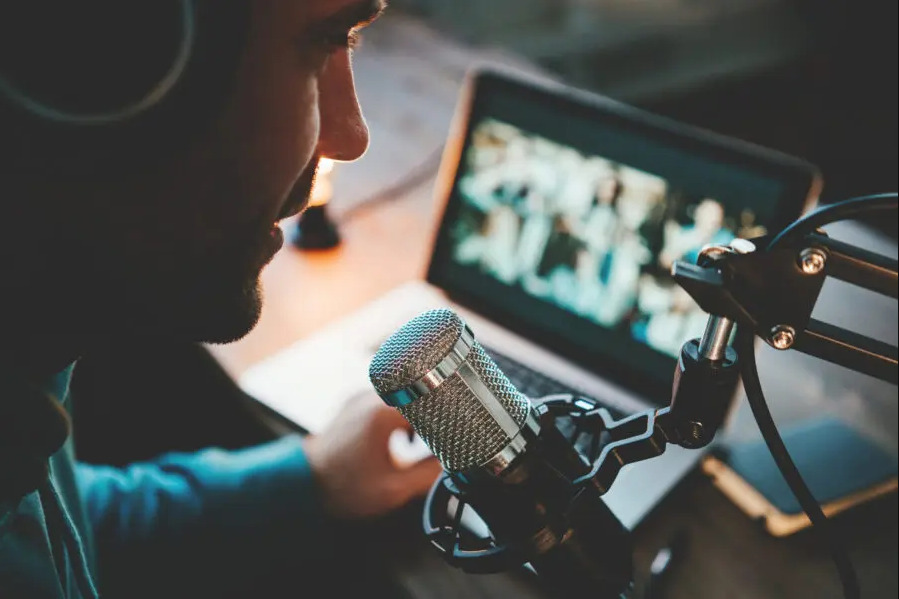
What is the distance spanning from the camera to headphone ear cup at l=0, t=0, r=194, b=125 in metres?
0.39

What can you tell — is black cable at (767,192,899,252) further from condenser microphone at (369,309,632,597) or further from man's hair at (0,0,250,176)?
man's hair at (0,0,250,176)

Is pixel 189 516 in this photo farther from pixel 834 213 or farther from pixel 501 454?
pixel 834 213

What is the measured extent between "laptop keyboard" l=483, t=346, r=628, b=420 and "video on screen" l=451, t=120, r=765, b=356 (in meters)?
0.11

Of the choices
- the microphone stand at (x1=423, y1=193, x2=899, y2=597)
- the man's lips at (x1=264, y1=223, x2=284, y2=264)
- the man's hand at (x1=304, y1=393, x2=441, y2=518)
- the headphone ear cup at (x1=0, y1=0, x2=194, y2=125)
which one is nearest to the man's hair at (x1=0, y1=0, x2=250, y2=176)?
the headphone ear cup at (x1=0, y1=0, x2=194, y2=125)

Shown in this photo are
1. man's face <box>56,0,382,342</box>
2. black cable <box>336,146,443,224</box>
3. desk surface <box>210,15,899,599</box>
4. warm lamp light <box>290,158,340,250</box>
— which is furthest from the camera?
black cable <box>336,146,443,224</box>

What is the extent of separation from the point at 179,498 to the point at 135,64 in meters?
0.59

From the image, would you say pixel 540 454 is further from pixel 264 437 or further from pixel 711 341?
pixel 264 437

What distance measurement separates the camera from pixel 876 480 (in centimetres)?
79

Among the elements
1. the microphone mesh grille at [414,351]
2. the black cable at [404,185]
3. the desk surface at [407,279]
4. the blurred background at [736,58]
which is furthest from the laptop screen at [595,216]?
the blurred background at [736,58]

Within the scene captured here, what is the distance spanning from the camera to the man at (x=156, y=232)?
16.5 inches

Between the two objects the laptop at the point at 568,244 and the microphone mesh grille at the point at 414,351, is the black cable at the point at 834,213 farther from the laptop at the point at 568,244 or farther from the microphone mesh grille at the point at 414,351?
the laptop at the point at 568,244

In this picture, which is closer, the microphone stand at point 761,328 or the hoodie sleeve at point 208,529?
the microphone stand at point 761,328

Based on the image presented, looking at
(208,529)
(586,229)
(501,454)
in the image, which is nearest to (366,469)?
(208,529)

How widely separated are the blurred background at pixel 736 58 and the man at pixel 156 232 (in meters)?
2.20
